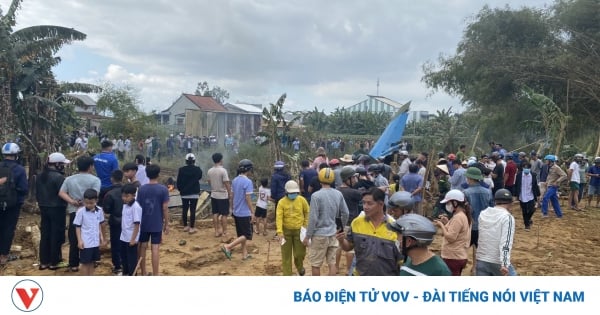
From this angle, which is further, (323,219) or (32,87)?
(32,87)

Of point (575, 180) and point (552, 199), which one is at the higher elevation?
point (575, 180)

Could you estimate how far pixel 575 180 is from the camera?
1170 centimetres

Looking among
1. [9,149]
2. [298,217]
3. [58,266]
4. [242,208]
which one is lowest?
[58,266]

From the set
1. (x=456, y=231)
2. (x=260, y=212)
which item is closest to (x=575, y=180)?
(x=260, y=212)

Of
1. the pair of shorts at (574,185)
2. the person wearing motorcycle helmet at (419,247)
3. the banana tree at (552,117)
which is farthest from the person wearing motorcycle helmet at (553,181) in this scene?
the person wearing motorcycle helmet at (419,247)

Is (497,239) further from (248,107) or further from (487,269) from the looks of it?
(248,107)

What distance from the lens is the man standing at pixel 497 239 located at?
433 cm

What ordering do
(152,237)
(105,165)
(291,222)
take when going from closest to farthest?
(291,222) < (152,237) < (105,165)

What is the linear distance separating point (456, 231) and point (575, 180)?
9.13 meters

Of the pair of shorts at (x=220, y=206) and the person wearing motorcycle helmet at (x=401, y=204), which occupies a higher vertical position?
the person wearing motorcycle helmet at (x=401, y=204)

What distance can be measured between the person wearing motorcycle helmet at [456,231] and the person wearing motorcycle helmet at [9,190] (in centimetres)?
562

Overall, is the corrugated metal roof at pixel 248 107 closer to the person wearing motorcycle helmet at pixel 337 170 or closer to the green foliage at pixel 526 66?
the green foliage at pixel 526 66

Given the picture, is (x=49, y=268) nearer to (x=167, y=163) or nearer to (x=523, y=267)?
(x=523, y=267)
